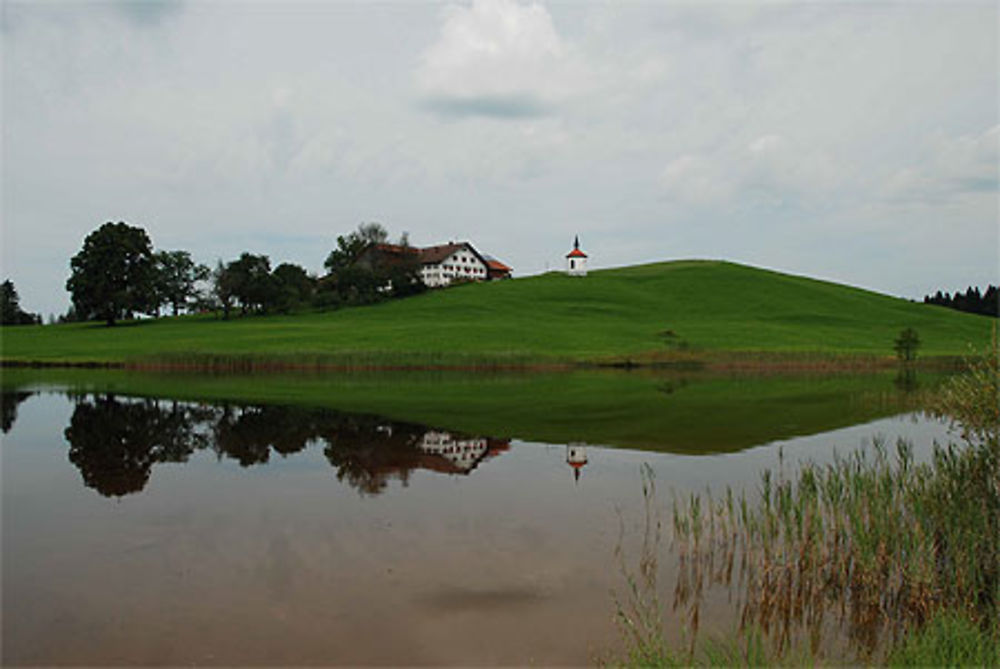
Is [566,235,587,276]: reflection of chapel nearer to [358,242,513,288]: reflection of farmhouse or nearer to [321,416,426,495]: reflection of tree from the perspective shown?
[358,242,513,288]: reflection of farmhouse

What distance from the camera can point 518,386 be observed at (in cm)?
4675

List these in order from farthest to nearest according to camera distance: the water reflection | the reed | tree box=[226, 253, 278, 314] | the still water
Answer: tree box=[226, 253, 278, 314] < the water reflection < the reed < the still water

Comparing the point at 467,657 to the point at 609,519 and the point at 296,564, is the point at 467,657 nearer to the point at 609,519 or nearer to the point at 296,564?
the point at 296,564

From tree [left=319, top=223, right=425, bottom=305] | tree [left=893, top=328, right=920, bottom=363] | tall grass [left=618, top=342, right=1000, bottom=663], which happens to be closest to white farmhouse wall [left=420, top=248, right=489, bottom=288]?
tree [left=319, top=223, right=425, bottom=305]

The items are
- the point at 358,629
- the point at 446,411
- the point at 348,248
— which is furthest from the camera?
the point at 348,248

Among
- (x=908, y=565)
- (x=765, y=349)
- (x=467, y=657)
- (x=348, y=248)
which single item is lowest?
(x=467, y=657)

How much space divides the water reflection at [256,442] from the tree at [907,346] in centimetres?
5591

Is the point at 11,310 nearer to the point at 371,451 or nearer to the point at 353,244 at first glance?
the point at 353,244

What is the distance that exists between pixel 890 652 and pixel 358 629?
7111mm

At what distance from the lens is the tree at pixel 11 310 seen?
132m

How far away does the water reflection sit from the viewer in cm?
2138

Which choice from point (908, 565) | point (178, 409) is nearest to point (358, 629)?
point (908, 565)

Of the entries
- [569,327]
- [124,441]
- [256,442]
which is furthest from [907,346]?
[124,441]

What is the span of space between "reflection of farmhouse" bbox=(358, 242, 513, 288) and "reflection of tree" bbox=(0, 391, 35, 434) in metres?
92.0
